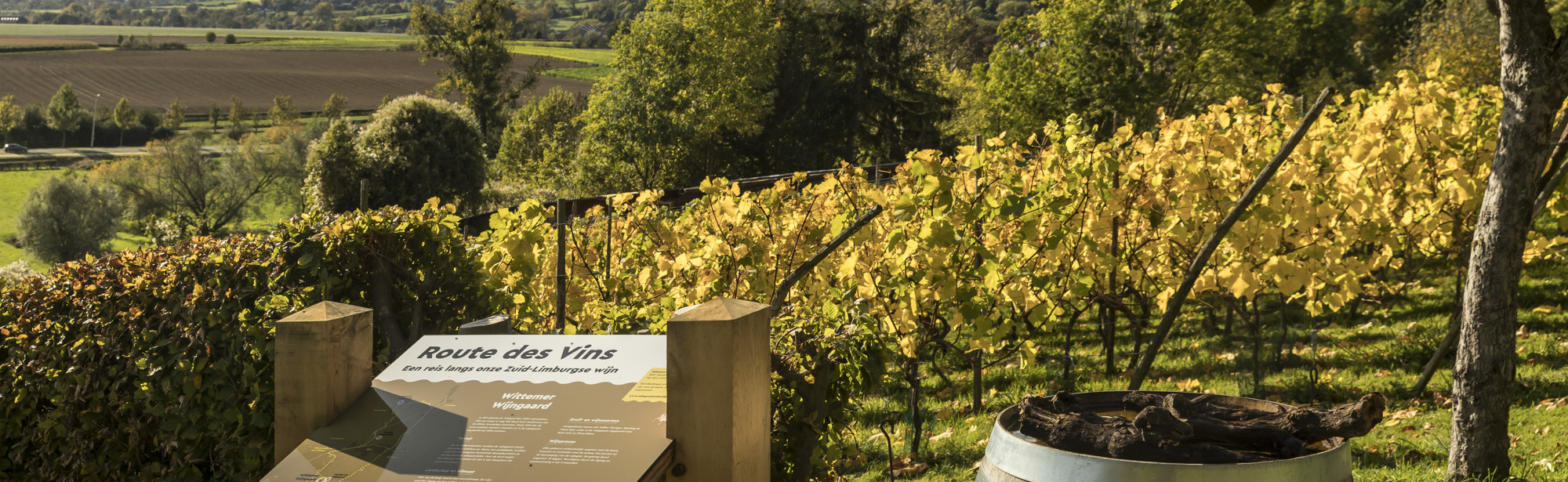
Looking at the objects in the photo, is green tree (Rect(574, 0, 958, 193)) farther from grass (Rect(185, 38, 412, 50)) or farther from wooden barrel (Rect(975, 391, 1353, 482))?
grass (Rect(185, 38, 412, 50))

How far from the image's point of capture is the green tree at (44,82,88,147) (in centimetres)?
8581

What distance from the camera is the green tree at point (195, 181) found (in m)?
52.6

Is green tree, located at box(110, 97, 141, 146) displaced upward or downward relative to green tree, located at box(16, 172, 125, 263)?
upward

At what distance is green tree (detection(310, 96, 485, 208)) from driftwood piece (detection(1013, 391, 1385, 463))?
26104 mm

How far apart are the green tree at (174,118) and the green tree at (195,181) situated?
3809cm

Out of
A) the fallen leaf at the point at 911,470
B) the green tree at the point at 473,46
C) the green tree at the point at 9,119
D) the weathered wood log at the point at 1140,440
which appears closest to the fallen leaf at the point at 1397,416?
the fallen leaf at the point at 911,470

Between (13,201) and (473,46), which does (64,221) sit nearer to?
(13,201)

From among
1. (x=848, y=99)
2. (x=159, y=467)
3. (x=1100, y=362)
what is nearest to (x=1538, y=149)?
(x=1100, y=362)

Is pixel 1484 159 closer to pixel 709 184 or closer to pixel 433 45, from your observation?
pixel 709 184

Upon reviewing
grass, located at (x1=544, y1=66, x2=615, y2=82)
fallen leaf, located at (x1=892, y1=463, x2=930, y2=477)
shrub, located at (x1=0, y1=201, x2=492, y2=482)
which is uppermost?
grass, located at (x1=544, y1=66, x2=615, y2=82)

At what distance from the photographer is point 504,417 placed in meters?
1.96

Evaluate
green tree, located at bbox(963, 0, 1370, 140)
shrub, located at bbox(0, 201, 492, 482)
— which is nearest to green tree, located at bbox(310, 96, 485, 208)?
green tree, located at bbox(963, 0, 1370, 140)

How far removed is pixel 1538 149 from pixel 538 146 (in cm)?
4719

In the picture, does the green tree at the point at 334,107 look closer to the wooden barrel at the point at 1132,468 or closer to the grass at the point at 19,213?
the grass at the point at 19,213
